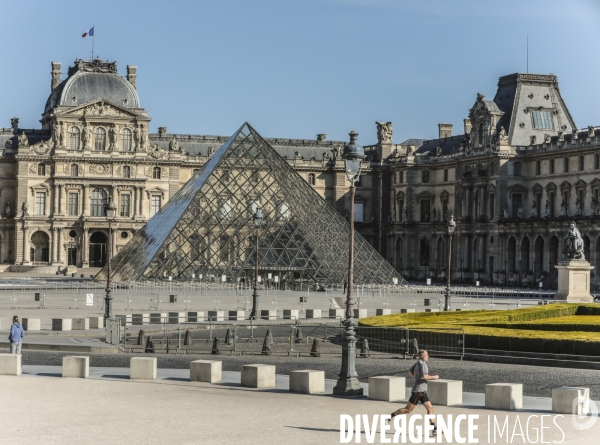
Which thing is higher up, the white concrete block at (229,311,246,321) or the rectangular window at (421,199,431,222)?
the rectangular window at (421,199,431,222)

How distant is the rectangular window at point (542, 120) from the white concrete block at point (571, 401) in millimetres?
76151

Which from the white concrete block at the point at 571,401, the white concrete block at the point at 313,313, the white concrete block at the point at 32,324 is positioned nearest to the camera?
the white concrete block at the point at 571,401

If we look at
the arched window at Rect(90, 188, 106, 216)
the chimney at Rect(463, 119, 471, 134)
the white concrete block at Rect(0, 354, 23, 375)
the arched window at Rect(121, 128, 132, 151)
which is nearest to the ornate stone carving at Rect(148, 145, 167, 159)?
the arched window at Rect(121, 128, 132, 151)

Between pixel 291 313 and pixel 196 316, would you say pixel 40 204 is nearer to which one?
pixel 291 313

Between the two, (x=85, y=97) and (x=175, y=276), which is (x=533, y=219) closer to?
(x=175, y=276)

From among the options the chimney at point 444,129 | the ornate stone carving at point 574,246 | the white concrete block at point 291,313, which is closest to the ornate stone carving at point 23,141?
the chimney at point 444,129

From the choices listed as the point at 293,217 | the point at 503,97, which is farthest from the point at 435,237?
the point at 293,217

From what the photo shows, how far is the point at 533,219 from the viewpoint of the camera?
8844cm

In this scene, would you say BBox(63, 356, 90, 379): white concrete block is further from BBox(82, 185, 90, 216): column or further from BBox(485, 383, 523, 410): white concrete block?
BBox(82, 185, 90, 216): column

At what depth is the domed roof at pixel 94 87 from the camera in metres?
104

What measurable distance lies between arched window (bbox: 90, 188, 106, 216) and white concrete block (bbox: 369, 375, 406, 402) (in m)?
84.6

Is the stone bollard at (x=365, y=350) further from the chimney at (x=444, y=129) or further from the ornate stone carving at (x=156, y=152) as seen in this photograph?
the chimney at (x=444, y=129)

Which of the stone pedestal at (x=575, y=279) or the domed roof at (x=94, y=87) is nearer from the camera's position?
the stone pedestal at (x=575, y=279)

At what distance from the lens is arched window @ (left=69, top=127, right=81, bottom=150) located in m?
103
